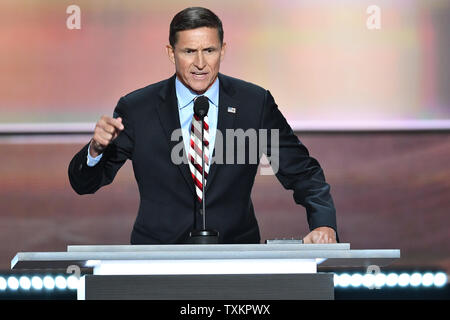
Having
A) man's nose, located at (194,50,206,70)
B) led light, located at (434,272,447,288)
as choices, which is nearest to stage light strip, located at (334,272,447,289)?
led light, located at (434,272,447,288)

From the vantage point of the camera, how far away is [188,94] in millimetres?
3125

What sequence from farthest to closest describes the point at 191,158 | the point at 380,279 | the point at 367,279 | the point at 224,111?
the point at 367,279 → the point at 380,279 → the point at 224,111 → the point at 191,158

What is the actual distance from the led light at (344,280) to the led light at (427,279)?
1.25ft

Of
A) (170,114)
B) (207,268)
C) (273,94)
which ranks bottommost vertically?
(207,268)

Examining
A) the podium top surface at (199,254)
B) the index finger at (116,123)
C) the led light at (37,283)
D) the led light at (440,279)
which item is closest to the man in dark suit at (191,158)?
the index finger at (116,123)

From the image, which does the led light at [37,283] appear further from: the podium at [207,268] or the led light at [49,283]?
the podium at [207,268]

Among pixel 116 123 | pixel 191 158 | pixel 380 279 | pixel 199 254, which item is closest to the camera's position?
pixel 199 254

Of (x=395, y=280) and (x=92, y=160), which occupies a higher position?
(x=92, y=160)

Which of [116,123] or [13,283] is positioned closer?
[116,123]

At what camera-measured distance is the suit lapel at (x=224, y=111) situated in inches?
117

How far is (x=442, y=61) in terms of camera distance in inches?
185

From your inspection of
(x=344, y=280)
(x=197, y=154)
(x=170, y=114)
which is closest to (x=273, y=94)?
(x=344, y=280)

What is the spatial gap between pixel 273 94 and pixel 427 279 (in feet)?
4.10

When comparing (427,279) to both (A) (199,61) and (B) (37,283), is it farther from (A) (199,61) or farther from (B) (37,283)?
(A) (199,61)
